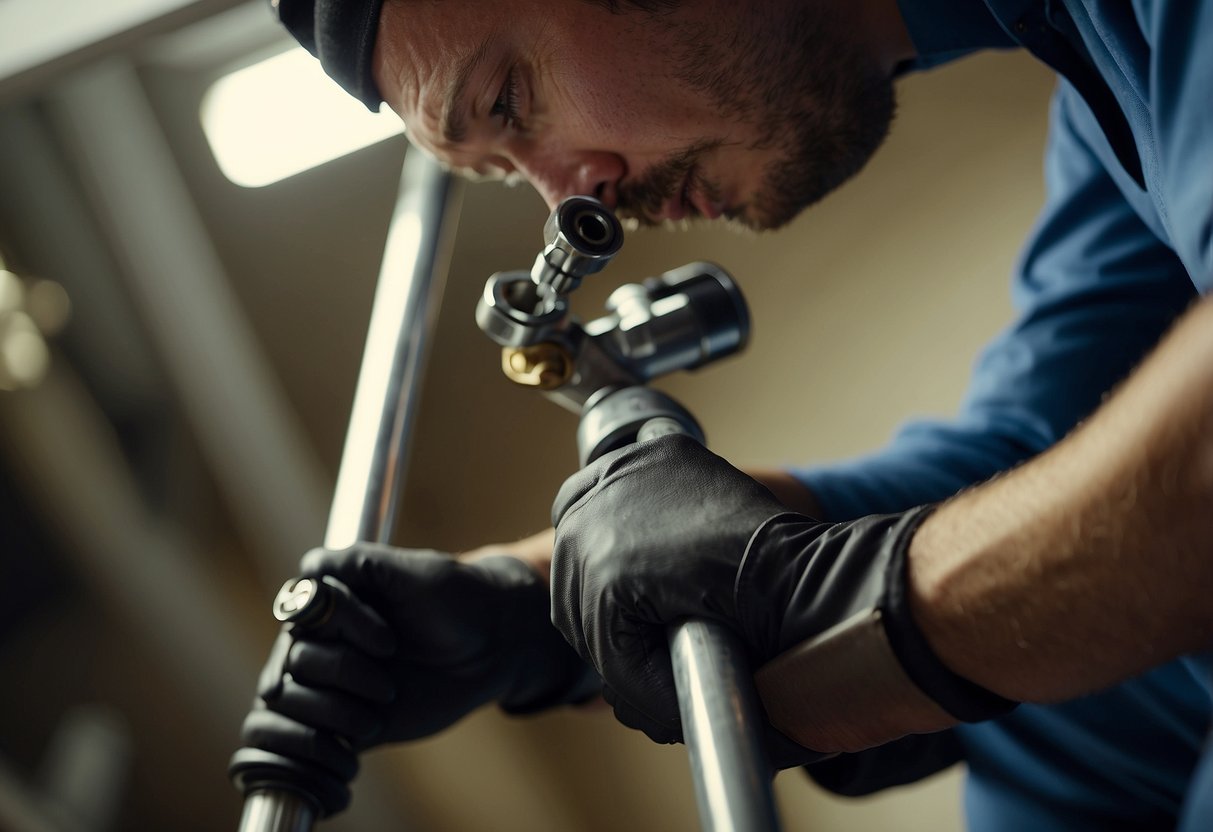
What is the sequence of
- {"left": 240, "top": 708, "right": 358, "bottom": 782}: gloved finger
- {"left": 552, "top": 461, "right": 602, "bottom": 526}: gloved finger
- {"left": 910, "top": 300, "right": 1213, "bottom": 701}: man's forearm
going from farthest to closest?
{"left": 240, "top": 708, "right": 358, "bottom": 782}: gloved finger, {"left": 552, "top": 461, "right": 602, "bottom": 526}: gloved finger, {"left": 910, "top": 300, "right": 1213, "bottom": 701}: man's forearm

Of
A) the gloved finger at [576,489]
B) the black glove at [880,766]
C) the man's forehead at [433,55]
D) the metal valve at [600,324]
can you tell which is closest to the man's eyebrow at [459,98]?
the man's forehead at [433,55]

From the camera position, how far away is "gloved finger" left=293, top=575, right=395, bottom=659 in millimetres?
735

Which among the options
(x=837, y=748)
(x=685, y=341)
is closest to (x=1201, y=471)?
(x=837, y=748)

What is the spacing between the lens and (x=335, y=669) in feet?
2.41

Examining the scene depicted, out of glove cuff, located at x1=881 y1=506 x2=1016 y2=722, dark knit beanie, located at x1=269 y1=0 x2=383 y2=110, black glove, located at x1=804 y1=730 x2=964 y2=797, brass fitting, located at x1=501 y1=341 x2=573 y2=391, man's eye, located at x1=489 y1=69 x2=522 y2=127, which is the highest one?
dark knit beanie, located at x1=269 y1=0 x2=383 y2=110

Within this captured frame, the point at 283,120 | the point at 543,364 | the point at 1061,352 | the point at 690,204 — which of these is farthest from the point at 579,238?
the point at 283,120

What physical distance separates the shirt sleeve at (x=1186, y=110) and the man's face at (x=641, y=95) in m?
0.33

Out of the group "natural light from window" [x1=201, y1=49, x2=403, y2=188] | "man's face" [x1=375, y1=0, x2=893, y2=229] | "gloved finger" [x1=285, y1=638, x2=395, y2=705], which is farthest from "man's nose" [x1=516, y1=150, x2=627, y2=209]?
"natural light from window" [x1=201, y1=49, x2=403, y2=188]

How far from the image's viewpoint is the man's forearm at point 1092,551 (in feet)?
1.33

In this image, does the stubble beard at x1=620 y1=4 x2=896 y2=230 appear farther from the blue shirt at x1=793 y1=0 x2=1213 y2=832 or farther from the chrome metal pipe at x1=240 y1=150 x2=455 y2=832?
the chrome metal pipe at x1=240 y1=150 x2=455 y2=832

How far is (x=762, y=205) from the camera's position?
2.96ft

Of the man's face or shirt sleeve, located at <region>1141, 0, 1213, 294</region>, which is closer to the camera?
shirt sleeve, located at <region>1141, 0, 1213, 294</region>

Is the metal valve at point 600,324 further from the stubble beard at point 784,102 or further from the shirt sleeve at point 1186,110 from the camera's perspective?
the shirt sleeve at point 1186,110

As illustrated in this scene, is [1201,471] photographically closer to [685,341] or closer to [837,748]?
[837,748]
